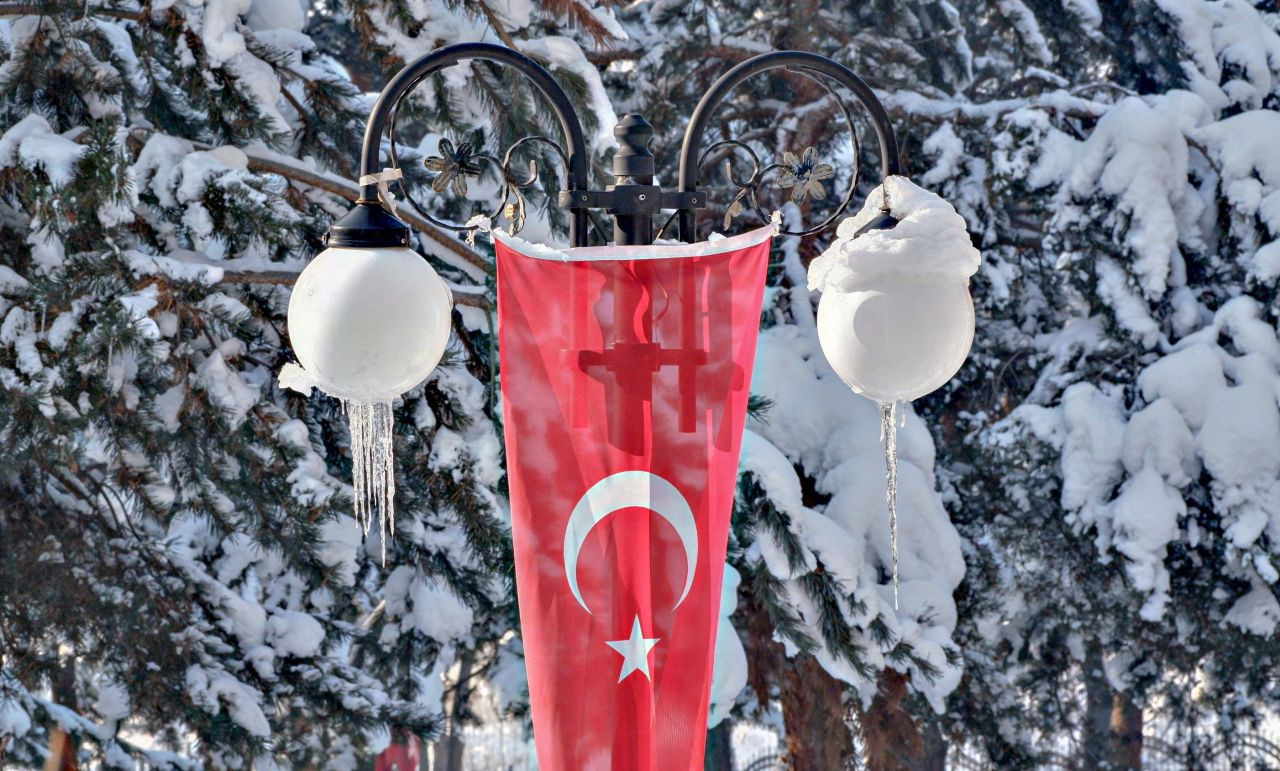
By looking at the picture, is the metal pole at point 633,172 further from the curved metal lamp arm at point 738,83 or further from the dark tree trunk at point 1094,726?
the dark tree trunk at point 1094,726

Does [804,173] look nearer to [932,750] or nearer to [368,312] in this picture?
[368,312]

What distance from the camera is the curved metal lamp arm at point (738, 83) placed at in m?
3.13

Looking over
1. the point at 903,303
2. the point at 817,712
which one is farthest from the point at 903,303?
the point at 817,712

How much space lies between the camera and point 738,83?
3.11 m

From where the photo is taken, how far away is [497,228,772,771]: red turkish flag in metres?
3.03

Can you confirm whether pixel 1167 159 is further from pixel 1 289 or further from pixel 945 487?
pixel 1 289

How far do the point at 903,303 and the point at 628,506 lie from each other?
2.44ft

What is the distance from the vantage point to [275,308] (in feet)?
18.5

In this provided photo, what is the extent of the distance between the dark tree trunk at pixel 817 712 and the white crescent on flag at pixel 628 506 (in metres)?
4.59

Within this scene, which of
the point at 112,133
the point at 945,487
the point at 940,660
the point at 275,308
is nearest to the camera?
the point at 112,133

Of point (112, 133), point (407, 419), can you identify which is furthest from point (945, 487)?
point (112, 133)

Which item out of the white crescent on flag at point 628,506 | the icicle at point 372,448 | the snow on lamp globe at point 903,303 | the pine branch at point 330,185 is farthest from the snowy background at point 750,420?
the snow on lamp globe at point 903,303

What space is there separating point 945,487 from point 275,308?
5.39m

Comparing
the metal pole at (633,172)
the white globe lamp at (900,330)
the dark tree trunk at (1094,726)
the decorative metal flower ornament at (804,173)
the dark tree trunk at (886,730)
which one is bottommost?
the white globe lamp at (900,330)
